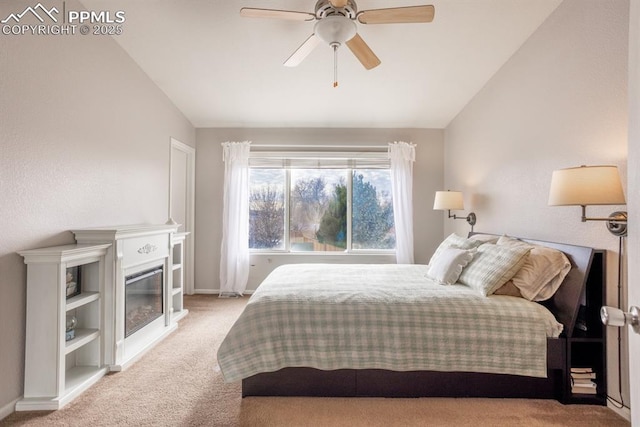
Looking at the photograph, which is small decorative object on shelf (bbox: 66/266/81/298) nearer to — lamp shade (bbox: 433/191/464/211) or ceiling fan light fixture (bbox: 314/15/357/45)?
ceiling fan light fixture (bbox: 314/15/357/45)

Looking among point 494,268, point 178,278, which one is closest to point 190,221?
point 178,278

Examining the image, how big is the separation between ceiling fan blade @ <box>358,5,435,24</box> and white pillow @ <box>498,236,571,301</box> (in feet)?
5.72

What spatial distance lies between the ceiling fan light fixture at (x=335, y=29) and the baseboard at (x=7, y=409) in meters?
2.97

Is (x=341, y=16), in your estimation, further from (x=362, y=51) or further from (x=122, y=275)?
(x=122, y=275)

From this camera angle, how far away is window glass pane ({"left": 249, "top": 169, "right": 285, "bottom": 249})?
4.50 metres

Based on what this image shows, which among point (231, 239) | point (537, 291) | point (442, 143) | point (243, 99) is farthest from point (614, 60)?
point (231, 239)

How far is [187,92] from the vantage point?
3617 millimetres

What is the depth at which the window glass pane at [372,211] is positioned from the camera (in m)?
4.50

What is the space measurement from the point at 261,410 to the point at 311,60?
299 cm

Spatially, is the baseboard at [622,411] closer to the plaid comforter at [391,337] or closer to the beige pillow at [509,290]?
the plaid comforter at [391,337]

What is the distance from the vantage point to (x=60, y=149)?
7.22 ft

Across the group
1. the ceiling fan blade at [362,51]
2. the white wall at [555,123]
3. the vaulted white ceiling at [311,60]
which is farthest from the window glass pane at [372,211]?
the ceiling fan blade at [362,51]

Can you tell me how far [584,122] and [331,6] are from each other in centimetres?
185

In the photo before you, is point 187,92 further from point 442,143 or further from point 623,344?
point 623,344
